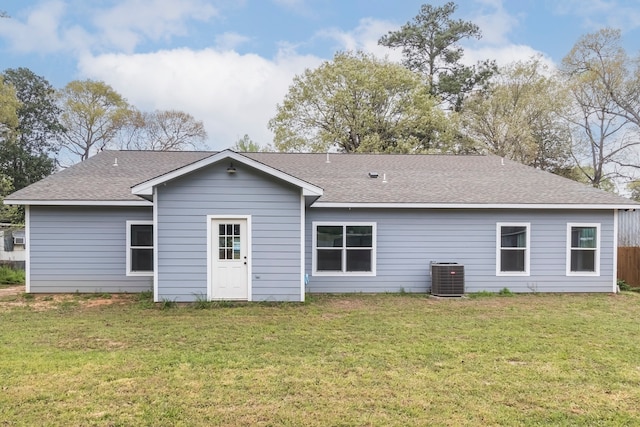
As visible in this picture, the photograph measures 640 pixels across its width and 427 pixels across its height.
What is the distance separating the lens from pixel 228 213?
830 cm

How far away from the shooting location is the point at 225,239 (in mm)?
8414

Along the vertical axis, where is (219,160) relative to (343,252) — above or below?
above

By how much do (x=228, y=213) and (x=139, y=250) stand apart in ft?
9.70

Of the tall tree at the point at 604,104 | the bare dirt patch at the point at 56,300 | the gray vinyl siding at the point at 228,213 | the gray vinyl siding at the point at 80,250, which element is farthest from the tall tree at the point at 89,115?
the tall tree at the point at 604,104

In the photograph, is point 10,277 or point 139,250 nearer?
point 139,250

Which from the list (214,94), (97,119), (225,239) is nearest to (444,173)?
(225,239)

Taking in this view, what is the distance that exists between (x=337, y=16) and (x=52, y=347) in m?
17.9

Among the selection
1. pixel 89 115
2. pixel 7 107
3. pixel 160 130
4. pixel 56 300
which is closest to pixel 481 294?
pixel 56 300

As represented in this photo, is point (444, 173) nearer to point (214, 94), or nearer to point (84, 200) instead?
point (84, 200)

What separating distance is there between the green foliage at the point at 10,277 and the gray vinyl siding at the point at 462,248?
8853mm

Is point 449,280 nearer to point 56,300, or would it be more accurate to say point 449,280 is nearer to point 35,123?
point 56,300

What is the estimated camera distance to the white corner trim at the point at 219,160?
785 centimetres

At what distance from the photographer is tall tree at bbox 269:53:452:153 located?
77.0 feet

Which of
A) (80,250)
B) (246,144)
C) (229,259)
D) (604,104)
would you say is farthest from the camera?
(246,144)
